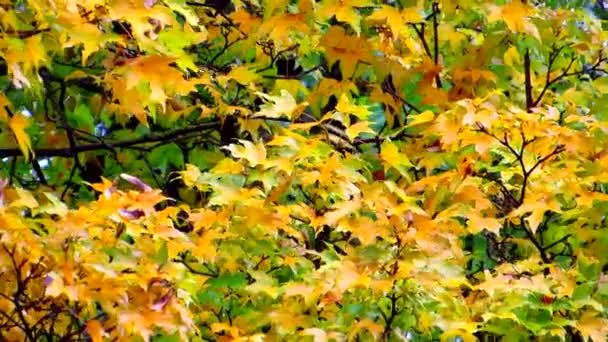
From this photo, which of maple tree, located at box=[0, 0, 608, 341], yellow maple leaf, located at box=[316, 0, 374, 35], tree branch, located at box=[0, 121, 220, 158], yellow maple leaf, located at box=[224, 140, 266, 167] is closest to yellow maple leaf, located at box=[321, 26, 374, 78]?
maple tree, located at box=[0, 0, 608, 341]

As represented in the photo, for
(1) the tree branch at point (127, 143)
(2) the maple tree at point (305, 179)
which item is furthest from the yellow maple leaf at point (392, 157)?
(1) the tree branch at point (127, 143)

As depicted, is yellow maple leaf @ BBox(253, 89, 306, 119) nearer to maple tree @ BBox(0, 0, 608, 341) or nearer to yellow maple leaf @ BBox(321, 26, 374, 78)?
maple tree @ BBox(0, 0, 608, 341)

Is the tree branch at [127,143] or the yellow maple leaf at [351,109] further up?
the yellow maple leaf at [351,109]

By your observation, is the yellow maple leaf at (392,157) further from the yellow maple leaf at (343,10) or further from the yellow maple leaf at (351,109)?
the yellow maple leaf at (343,10)

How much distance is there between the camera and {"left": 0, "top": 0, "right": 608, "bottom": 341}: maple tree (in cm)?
232

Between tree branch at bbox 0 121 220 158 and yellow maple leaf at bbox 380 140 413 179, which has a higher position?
yellow maple leaf at bbox 380 140 413 179

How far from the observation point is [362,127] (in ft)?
8.75

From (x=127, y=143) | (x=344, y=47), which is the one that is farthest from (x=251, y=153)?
(x=127, y=143)

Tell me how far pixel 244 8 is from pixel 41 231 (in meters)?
1.64

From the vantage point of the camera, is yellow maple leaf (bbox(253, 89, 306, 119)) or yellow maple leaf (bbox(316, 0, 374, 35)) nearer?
yellow maple leaf (bbox(253, 89, 306, 119))

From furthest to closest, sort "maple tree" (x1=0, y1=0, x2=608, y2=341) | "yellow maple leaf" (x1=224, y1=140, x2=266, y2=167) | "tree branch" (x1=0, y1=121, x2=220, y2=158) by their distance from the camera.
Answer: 1. "tree branch" (x1=0, y1=121, x2=220, y2=158)
2. "yellow maple leaf" (x1=224, y1=140, x2=266, y2=167)
3. "maple tree" (x1=0, y1=0, x2=608, y2=341)

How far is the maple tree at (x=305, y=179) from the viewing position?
232 cm

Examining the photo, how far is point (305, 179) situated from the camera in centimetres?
263

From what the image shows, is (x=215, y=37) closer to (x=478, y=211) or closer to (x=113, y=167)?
(x=113, y=167)
